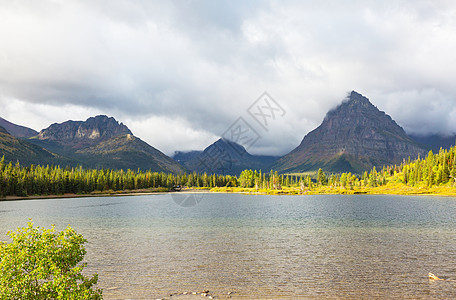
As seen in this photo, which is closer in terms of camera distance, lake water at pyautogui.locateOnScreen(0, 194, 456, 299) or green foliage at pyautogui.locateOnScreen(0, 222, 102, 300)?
green foliage at pyautogui.locateOnScreen(0, 222, 102, 300)

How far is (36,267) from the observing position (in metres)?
15.2

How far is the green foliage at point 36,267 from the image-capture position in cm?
1477

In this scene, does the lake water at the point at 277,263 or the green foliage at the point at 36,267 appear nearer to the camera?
the green foliage at the point at 36,267

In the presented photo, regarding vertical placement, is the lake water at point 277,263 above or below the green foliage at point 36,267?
below

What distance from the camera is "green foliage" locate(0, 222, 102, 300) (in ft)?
48.5

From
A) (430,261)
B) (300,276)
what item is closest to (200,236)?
(300,276)

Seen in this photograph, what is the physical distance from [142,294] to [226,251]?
17788 millimetres

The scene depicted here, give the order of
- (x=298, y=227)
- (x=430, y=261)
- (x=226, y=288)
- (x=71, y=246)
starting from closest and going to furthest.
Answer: (x=71, y=246) → (x=226, y=288) → (x=430, y=261) → (x=298, y=227)

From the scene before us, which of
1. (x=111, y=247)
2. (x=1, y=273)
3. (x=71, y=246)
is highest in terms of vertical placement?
(x=71, y=246)

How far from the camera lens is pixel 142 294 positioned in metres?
25.1

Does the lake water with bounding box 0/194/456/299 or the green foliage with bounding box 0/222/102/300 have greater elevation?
the green foliage with bounding box 0/222/102/300

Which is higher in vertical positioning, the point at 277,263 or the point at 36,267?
the point at 36,267

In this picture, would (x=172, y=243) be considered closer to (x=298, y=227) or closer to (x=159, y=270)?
(x=159, y=270)

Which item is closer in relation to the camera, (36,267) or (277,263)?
(36,267)
